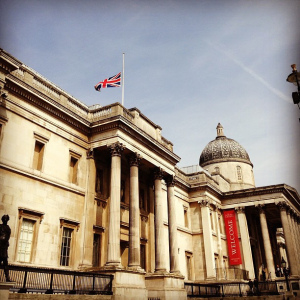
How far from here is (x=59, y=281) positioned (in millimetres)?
15578

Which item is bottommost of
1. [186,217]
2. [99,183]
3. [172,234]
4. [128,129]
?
[172,234]

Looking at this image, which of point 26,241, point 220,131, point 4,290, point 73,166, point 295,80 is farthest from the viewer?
point 220,131

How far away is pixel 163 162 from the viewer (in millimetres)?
25844

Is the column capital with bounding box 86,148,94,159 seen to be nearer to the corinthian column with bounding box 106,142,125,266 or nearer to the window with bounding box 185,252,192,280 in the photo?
the corinthian column with bounding box 106,142,125,266

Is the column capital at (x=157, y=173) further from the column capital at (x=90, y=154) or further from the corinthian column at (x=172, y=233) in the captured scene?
the column capital at (x=90, y=154)

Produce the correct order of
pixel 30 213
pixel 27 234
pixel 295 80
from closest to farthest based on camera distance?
pixel 295 80
pixel 27 234
pixel 30 213

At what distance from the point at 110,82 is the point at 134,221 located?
31.0 ft

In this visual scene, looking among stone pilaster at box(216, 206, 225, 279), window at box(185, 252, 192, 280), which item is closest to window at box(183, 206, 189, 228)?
window at box(185, 252, 192, 280)

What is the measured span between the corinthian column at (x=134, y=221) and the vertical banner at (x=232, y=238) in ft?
60.4

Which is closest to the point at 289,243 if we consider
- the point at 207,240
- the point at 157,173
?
the point at 207,240

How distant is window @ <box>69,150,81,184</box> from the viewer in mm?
20458

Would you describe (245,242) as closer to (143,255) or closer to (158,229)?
(143,255)

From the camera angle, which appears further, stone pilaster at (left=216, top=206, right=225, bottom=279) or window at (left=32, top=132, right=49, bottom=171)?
stone pilaster at (left=216, top=206, right=225, bottom=279)

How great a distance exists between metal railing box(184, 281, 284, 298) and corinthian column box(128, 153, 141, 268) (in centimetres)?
653
